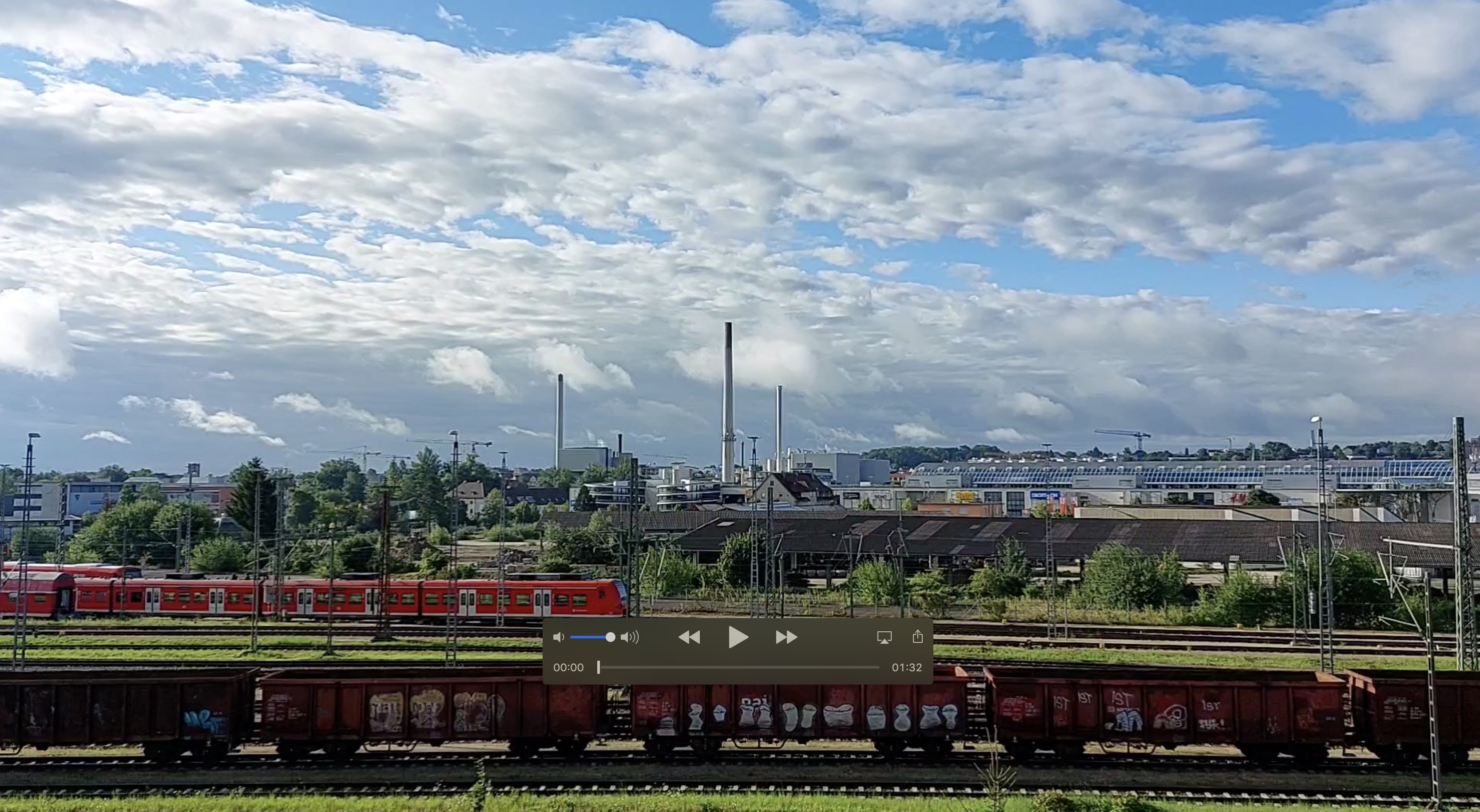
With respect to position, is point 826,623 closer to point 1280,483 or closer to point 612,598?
point 612,598

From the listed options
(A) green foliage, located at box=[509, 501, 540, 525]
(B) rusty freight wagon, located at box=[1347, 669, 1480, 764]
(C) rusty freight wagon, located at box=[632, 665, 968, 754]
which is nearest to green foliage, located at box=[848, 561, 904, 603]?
(C) rusty freight wagon, located at box=[632, 665, 968, 754]

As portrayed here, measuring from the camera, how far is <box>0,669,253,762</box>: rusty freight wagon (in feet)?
82.4

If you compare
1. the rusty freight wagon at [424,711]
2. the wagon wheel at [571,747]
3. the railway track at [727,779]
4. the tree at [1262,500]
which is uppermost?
the tree at [1262,500]

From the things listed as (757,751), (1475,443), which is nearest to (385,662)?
(757,751)

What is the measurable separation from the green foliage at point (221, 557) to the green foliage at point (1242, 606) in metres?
71.1

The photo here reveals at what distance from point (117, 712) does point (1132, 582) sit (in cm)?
5279

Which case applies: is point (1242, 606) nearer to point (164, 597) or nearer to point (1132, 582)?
point (1132, 582)

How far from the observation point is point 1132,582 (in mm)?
61375

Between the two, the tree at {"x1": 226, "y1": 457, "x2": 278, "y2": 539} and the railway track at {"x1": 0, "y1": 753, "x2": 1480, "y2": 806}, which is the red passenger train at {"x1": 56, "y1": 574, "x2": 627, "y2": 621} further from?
the tree at {"x1": 226, "y1": 457, "x2": 278, "y2": 539}

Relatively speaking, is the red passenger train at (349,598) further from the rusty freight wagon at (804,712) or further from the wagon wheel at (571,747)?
the rusty freight wagon at (804,712)

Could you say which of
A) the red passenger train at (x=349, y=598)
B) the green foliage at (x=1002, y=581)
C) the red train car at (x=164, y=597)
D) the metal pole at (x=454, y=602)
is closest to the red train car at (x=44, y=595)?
the red passenger train at (x=349, y=598)

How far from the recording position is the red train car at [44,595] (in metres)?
58.4

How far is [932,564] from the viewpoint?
73750mm

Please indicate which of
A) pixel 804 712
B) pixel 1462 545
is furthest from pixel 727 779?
pixel 1462 545
